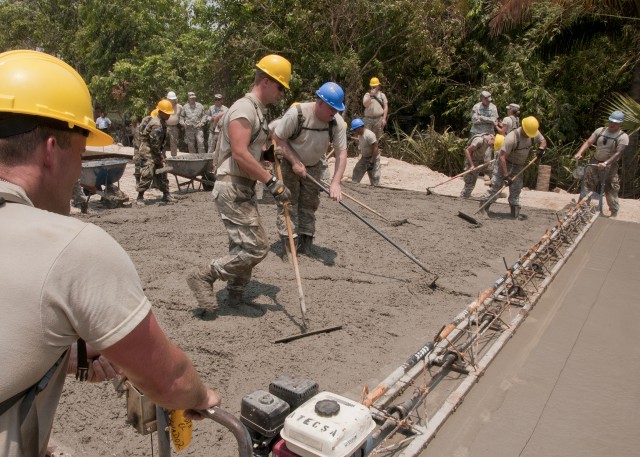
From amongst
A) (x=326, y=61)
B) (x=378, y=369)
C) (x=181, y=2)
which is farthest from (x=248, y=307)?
(x=181, y=2)

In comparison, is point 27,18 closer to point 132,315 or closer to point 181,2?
point 181,2

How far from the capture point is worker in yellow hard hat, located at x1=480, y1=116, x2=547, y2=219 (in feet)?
24.2

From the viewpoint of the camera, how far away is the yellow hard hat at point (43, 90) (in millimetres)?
1140

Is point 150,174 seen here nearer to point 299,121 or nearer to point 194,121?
point 299,121

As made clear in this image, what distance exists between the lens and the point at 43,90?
1.18 metres

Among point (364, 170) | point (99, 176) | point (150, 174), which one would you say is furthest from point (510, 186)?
point (99, 176)

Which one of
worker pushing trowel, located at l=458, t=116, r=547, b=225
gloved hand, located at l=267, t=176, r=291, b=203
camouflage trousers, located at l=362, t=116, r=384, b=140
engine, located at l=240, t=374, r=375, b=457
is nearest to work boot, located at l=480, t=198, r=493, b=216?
worker pushing trowel, located at l=458, t=116, r=547, b=225

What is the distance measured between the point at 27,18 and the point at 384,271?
21.9 metres

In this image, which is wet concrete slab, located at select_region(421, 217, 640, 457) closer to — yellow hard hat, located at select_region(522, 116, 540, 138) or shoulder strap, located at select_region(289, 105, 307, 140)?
shoulder strap, located at select_region(289, 105, 307, 140)

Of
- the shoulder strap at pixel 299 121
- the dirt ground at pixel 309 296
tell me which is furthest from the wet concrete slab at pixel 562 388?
the shoulder strap at pixel 299 121

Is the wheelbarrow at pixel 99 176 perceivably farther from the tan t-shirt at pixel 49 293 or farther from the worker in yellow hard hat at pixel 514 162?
the tan t-shirt at pixel 49 293

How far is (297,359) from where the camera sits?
3309mm

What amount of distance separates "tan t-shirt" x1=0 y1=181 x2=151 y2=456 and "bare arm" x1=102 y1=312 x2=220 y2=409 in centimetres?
4

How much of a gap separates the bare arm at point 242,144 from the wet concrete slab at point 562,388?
2032mm
